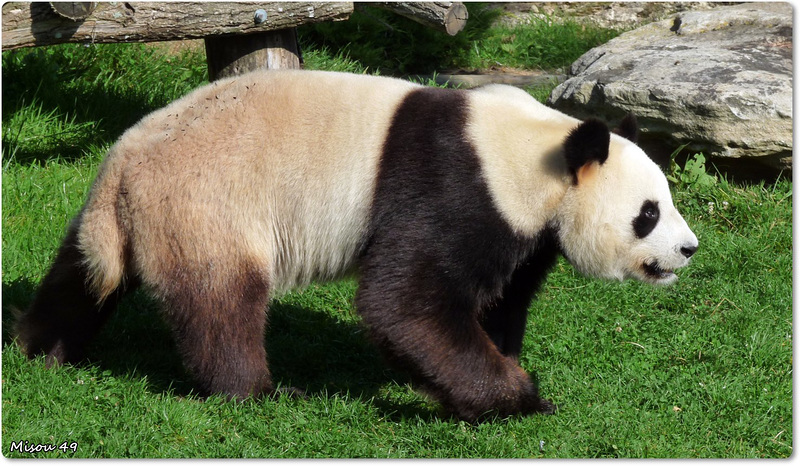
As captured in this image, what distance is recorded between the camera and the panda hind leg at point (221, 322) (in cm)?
415

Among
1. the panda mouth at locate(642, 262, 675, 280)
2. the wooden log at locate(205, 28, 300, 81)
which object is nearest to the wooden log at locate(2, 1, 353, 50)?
the wooden log at locate(205, 28, 300, 81)

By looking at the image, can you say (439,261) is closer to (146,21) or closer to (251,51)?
(251,51)

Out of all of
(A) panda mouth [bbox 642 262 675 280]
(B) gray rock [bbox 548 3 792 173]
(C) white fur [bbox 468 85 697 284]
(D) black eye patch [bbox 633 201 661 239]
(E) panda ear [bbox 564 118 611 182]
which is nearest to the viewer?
(E) panda ear [bbox 564 118 611 182]

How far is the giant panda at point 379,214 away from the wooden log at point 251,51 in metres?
1.58

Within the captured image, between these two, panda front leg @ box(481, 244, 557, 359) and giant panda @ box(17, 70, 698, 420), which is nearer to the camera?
giant panda @ box(17, 70, 698, 420)

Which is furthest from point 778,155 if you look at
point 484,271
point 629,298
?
point 484,271

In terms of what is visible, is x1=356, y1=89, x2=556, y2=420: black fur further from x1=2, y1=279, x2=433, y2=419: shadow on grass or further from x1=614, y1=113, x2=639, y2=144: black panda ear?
x1=614, y1=113, x2=639, y2=144: black panda ear

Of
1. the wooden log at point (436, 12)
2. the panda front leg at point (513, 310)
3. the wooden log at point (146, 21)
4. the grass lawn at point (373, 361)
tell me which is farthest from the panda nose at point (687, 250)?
the wooden log at point (146, 21)

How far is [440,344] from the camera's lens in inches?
161

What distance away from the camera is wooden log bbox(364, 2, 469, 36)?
6.25 meters

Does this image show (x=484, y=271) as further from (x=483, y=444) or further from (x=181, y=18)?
(x=181, y=18)

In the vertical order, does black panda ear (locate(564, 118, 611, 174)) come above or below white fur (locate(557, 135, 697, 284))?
above

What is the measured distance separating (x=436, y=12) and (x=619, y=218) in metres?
2.63

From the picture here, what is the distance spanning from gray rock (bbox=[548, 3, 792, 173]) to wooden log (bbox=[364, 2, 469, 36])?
1331 millimetres
